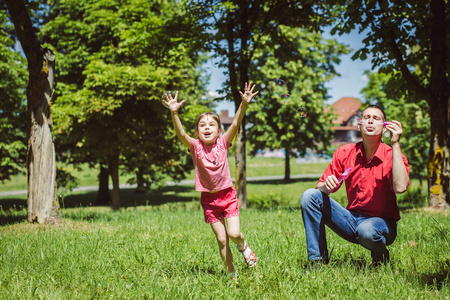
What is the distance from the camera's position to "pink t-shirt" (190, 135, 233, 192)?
3949mm

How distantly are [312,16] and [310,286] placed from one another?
903 cm

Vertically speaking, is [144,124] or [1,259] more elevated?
[144,124]

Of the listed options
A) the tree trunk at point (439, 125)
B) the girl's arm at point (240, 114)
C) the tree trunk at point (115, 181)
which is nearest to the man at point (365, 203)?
the girl's arm at point (240, 114)

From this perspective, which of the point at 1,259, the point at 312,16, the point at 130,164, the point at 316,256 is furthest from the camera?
the point at 130,164

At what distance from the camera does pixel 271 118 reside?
31.5 metres

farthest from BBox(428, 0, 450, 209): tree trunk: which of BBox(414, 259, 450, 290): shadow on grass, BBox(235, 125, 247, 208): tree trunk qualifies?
BBox(414, 259, 450, 290): shadow on grass

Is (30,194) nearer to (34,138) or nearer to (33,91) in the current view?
(34,138)

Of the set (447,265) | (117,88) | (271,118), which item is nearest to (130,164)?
(117,88)

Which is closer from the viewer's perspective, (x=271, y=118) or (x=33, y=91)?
(x=33, y=91)

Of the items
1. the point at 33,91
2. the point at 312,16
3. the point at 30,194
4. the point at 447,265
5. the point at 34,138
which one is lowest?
the point at 447,265

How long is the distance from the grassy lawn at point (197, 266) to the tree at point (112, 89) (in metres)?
7.79

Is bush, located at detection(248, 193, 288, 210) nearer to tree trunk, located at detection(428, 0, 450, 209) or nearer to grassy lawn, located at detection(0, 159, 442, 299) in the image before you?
tree trunk, located at detection(428, 0, 450, 209)

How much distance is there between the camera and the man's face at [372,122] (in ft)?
12.4

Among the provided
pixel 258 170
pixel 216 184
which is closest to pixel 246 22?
pixel 216 184
